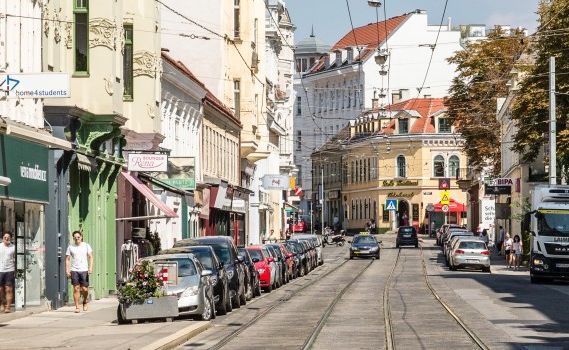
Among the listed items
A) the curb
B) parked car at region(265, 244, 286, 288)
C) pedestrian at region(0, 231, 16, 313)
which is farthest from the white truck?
the curb

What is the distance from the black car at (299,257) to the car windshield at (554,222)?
1224 cm

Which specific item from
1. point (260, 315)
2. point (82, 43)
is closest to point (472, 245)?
point (82, 43)

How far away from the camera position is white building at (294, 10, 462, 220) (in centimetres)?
15838

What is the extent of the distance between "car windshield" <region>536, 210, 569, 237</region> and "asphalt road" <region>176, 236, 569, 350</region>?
1853 millimetres

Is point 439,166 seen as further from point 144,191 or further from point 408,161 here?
point 144,191

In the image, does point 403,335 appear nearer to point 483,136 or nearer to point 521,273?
point 521,273

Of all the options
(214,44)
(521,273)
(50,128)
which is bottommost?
(521,273)

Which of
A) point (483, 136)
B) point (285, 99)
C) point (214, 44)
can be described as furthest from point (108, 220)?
point (285, 99)

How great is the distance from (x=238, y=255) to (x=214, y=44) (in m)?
41.0

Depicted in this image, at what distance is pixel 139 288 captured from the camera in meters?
30.2

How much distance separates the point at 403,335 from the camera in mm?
26906

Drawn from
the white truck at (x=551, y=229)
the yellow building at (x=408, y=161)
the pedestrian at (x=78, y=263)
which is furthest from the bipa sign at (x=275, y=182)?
the pedestrian at (x=78, y=263)

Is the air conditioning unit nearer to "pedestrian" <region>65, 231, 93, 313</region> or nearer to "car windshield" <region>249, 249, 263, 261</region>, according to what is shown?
"car windshield" <region>249, 249, 263, 261</region>

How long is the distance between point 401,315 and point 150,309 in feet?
19.2
